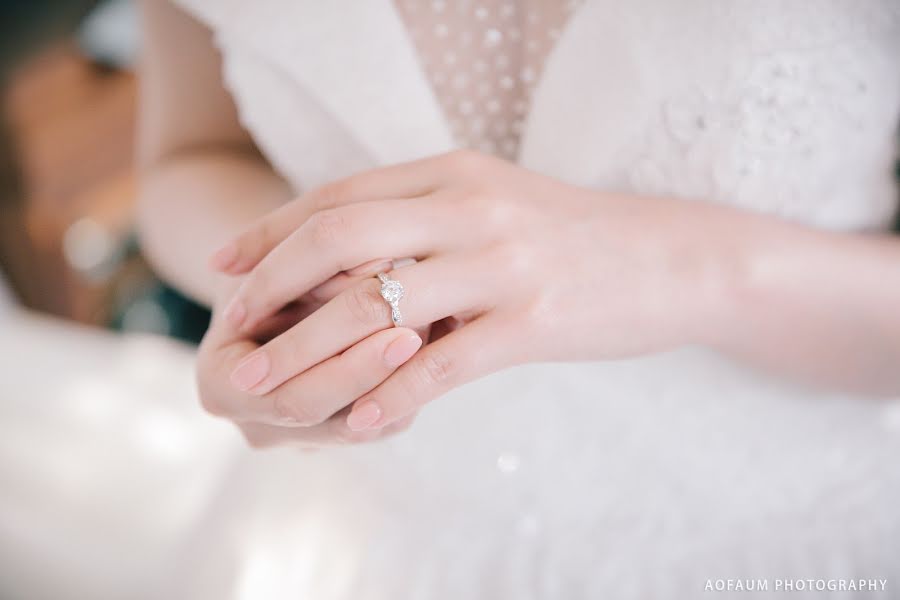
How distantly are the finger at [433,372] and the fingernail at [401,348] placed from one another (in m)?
0.01

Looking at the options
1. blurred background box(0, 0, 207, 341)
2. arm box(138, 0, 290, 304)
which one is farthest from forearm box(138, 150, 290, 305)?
blurred background box(0, 0, 207, 341)

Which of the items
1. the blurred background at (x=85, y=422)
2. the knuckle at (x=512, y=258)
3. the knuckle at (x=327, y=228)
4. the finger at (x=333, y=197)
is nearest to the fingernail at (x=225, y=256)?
the finger at (x=333, y=197)

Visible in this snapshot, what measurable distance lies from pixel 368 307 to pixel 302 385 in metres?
0.08

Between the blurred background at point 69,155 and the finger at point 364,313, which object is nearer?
the finger at point 364,313

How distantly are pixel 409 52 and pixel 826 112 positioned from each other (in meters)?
0.39

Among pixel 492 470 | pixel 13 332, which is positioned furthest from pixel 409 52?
pixel 13 332

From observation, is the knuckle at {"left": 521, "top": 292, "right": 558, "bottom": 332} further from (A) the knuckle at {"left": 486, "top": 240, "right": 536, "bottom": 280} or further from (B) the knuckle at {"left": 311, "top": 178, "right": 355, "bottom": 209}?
(B) the knuckle at {"left": 311, "top": 178, "right": 355, "bottom": 209}

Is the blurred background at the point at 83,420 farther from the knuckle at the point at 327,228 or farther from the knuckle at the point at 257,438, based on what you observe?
the knuckle at the point at 327,228

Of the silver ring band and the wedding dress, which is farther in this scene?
the wedding dress

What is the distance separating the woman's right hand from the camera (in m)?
0.51

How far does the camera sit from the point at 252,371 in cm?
53

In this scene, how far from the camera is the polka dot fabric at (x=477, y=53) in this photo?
693 millimetres

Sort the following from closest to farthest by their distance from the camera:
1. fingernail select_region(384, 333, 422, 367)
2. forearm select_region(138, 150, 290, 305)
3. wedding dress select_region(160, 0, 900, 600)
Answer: fingernail select_region(384, 333, 422, 367) → wedding dress select_region(160, 0, 900, 600) → forearm select_region(138, 150, 290, 305)

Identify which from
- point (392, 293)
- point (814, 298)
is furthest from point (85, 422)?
point (814, 298)
